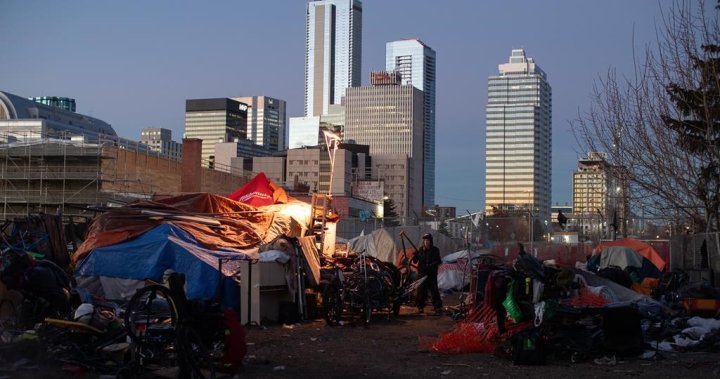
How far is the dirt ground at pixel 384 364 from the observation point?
10.1 meters

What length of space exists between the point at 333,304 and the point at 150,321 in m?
5.92

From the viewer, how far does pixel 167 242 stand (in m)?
16.6

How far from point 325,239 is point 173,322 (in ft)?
40.0

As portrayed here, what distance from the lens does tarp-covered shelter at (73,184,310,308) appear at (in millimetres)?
16281

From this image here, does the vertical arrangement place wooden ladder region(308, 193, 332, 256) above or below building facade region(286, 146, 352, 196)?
below

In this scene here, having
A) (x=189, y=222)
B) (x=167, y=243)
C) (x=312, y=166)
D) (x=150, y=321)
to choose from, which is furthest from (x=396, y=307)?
(x=312, y=166)

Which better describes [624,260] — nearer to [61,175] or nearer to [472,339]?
[472,339]

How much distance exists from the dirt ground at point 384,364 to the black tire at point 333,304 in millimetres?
1320

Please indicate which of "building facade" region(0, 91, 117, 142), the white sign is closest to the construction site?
"building facade" region(0, 91, 117, 142)

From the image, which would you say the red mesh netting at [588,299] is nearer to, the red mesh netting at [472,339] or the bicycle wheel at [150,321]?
the red mesh netting at [472,339]

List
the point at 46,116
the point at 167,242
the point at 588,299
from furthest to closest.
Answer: the point at 46,116 → the point at 167,242 → the point at 588,299

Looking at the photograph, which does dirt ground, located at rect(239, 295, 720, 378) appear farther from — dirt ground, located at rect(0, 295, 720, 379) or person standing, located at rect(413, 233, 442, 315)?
person standing, located at rect(413, 233, 442, 315)

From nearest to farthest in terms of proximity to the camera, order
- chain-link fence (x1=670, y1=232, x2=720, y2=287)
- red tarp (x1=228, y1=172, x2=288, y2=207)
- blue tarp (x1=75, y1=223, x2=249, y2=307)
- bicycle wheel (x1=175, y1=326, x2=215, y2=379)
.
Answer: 1. bicycle wheel (x1=175, y1=326, x2=215, y2=379)
2. blue tarp (x1=75, y1=223, x2=249, y2=307)
3. chain-link fence (x1=670, y1=232, x2=720, y2=287)
4. red tarp (x1=228, y1=172, x2=288, y2=207)

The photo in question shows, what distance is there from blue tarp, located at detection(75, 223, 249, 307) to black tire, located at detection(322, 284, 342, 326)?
189cm
